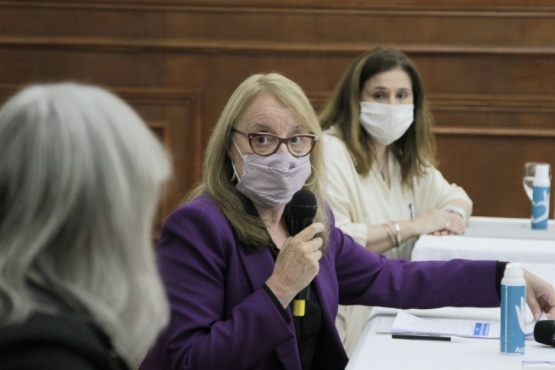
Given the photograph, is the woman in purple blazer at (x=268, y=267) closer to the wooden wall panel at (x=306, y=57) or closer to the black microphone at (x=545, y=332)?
the black microphone at (x=545, y=332)

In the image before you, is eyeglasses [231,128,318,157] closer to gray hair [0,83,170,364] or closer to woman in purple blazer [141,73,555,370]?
woman in purple blazer [141,73,555,370]

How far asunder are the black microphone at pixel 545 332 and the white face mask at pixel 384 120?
1.68 m

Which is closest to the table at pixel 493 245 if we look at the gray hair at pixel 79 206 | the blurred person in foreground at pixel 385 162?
the blurred person in foreground at pixel 385 162

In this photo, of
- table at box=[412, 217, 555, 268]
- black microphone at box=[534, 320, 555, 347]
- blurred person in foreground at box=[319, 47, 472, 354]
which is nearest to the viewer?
black microphone at box=[534, 320, 555, 347]

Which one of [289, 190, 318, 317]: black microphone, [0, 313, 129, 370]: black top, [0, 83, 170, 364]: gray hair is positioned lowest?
[289, 190, 318, 317]: black microphone

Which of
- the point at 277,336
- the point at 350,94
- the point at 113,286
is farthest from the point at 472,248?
the point at 113,286

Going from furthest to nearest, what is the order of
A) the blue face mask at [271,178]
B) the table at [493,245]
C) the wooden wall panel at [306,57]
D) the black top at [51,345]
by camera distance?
the wooden wall panel at [306,57] < the table at [493,245] < the blue face mask at [271,178] < the black top at [51,345]

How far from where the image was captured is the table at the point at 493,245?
325 centimetres

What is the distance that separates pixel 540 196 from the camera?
3.80 metres

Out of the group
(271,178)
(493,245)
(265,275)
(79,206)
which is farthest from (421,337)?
(79,206)

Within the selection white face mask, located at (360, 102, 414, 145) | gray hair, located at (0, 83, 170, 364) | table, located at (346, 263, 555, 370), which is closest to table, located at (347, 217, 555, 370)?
table, located at (346, 263, 555, 370)

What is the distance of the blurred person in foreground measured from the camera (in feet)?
12.2

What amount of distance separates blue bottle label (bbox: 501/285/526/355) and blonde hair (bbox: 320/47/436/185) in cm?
172

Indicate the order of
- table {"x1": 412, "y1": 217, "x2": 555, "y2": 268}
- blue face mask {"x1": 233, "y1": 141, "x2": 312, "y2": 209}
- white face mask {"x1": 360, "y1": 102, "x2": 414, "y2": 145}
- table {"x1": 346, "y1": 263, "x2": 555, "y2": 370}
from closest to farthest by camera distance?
table {"x1": 346, "y1": 263, "x2": 555, "y2": 370} < blue face mask {"x1": 233, "y1": 141, "x2": 312, "y2": 209} < table {"x1": 412, "y1": 217, "x2": 555, "y2": 268} < white face mask {"x1": 360, "y1": 102, "x2": 414, "y2": 145}
